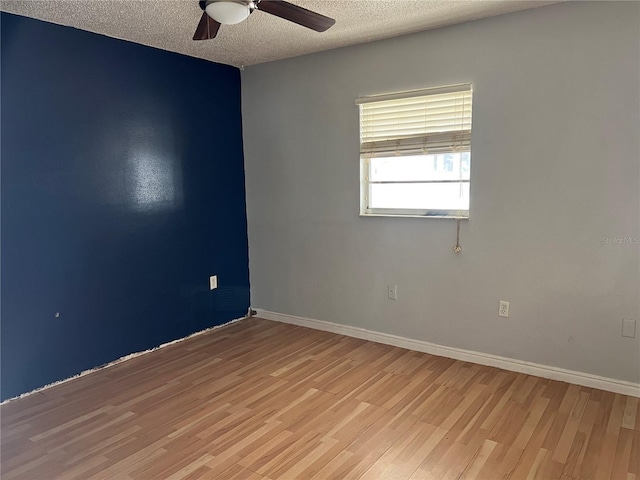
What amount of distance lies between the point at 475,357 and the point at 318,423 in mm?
1362

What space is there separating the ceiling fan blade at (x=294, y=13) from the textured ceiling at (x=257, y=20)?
23cm

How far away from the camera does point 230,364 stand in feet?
11.1

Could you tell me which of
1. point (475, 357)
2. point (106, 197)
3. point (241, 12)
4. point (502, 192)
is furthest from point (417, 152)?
point (106, 197)

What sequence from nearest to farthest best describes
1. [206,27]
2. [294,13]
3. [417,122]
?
1. [294,13]
2. [206,27]
3. [417,122]

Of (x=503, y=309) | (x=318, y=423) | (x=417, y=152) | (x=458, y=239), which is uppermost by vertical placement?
(x=417, y=152)

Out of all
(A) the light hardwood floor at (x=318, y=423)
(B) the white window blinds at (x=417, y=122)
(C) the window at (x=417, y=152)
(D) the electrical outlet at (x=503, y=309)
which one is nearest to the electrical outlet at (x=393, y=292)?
(A) the light hardwood floor at (x=318, y=423)

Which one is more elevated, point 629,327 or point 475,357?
point 629,327

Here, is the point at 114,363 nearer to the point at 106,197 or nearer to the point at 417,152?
the point at 106,197

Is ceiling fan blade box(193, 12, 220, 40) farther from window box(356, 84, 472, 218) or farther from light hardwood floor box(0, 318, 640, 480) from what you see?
light hardwood floor box(0, 318, 640, 480)

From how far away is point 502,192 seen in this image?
122 inches

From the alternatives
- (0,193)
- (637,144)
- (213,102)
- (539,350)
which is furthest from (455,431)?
(213,102)

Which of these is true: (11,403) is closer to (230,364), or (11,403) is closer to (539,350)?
(230,364)

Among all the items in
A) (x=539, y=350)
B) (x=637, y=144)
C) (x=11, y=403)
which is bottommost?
(x=11, y=403)

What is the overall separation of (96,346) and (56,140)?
1.44m
